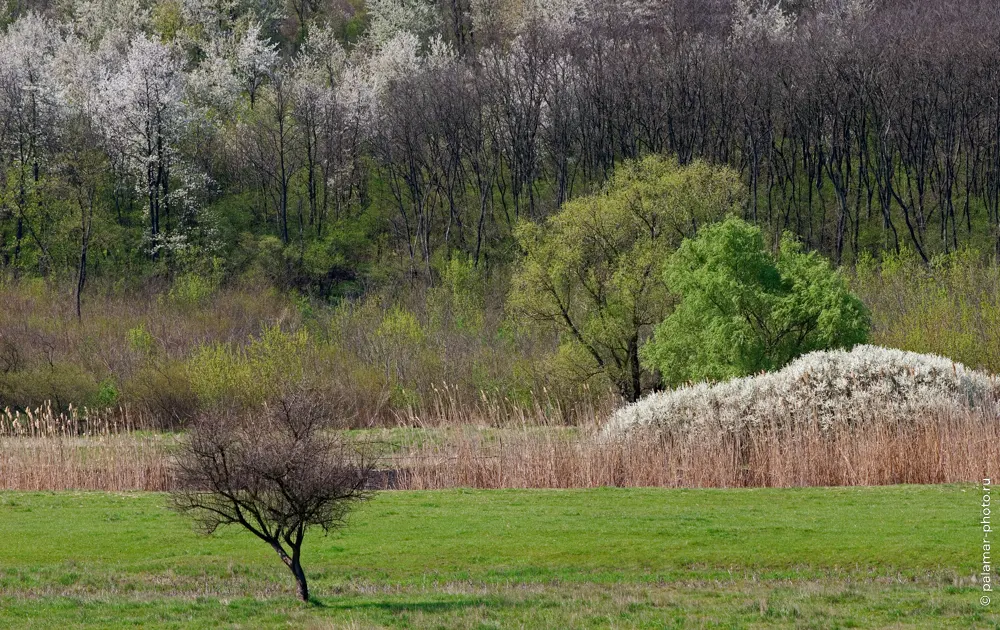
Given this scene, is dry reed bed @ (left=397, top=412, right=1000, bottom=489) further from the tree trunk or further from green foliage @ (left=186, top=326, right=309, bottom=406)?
green foliage @ (left=186, top=326, right=309, bottom=406)

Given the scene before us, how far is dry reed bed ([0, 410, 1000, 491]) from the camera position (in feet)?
90.5

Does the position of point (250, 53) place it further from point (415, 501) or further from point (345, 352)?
point (415, 501)

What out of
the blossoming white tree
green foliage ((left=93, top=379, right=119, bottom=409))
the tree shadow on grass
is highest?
the blossoming white tree

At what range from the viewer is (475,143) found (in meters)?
76.1

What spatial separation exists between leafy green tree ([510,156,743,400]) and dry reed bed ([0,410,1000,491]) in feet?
35.2

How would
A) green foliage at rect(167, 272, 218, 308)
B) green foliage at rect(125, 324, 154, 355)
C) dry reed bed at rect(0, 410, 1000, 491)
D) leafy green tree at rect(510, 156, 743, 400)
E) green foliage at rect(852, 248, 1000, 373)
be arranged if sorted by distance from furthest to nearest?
green foliage at rect(167, 272, 218, 308)
green foliage at rect(125, 324, 154, 355)
green foliage at rect(852, 248, 1000, 373)
leafy green tree at rect(510, 156, 743, 400)
dry reed bed at rect(0, 410, 1000, 491)

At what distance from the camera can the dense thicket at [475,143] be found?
226 ft

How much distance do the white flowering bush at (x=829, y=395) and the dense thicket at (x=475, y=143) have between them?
36.0 m

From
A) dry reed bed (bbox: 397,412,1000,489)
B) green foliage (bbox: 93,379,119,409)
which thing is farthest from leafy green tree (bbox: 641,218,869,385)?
green foliage (bbox: 93,379,119,409)

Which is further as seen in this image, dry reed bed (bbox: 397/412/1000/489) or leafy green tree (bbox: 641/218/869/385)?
leafy green tree (bbox: 641/218/869/385)

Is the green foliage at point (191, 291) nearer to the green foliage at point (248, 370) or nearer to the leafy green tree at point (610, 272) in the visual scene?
the green foliage at point (248, 370)

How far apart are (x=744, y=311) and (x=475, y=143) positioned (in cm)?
4093

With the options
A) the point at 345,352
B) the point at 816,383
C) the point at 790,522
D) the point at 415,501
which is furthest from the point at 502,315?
the point at 790,522

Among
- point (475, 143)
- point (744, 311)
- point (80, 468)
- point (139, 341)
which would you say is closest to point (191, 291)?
point (139, 341)
